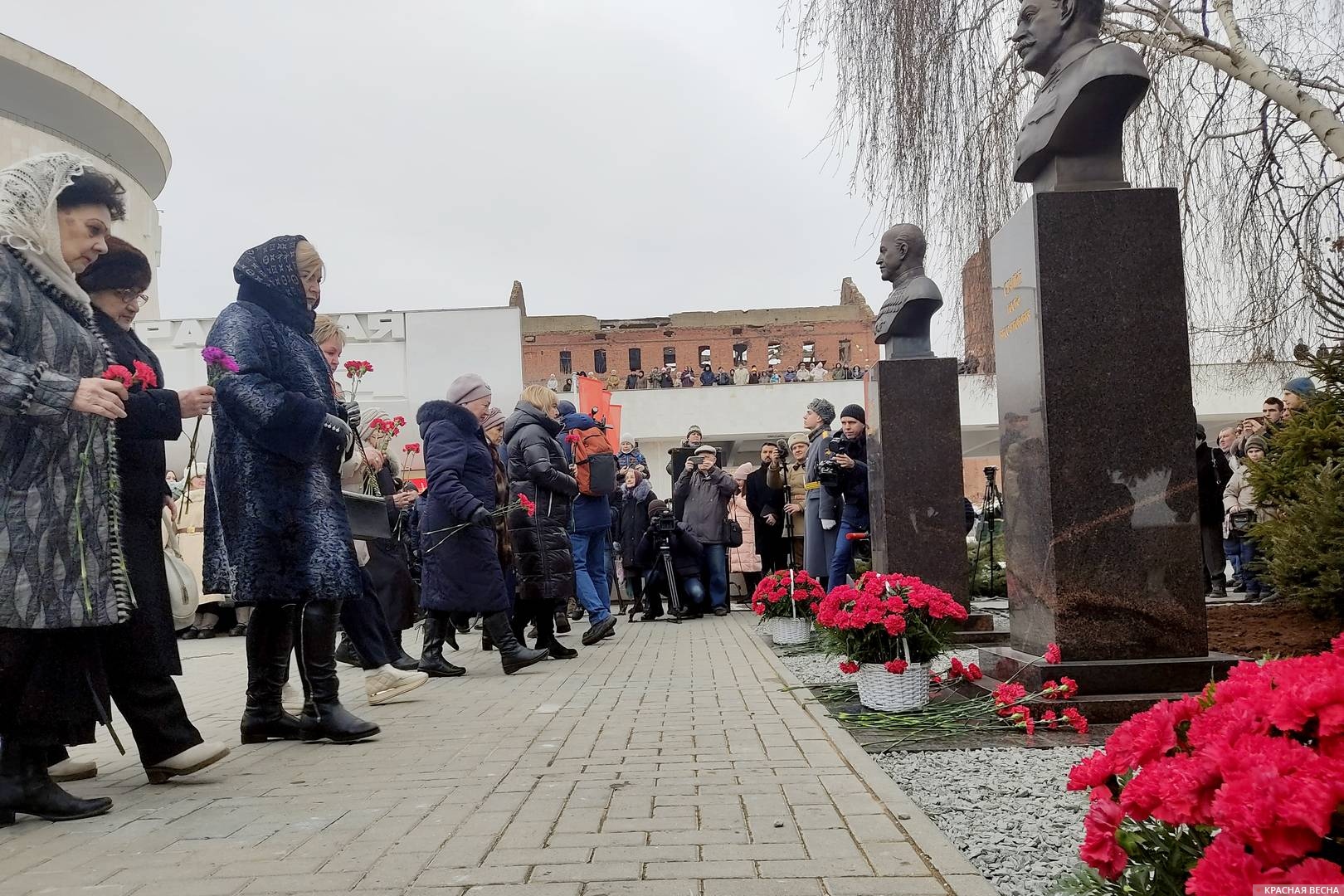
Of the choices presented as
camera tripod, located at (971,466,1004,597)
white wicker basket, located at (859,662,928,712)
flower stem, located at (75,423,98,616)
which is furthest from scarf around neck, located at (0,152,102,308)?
camera tripod, located at (971,466,1004,597)

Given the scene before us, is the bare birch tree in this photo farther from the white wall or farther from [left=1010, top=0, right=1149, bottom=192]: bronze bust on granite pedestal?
the white wall

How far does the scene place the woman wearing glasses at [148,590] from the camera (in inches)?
153

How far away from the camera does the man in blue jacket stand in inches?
392

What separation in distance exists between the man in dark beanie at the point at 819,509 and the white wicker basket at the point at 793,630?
133 cm

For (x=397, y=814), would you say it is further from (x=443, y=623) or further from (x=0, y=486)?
(x=443, y=623)

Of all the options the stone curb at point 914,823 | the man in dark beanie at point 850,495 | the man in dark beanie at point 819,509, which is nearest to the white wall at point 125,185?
the man in dark beanie at point 819,509

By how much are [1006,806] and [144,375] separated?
129 inches

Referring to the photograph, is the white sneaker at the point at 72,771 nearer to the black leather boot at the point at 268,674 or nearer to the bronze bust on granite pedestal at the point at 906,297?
the black leather boot at the point at 268,674

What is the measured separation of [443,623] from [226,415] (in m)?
3.41

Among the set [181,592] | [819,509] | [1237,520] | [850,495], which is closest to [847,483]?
[850,495]

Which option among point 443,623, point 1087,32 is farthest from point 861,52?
point 443,623

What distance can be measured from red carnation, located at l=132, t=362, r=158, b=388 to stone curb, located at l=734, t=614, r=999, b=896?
2895 mm

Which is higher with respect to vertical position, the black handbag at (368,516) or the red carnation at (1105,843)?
the black handbag at (368,516)

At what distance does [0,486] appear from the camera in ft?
11.6
